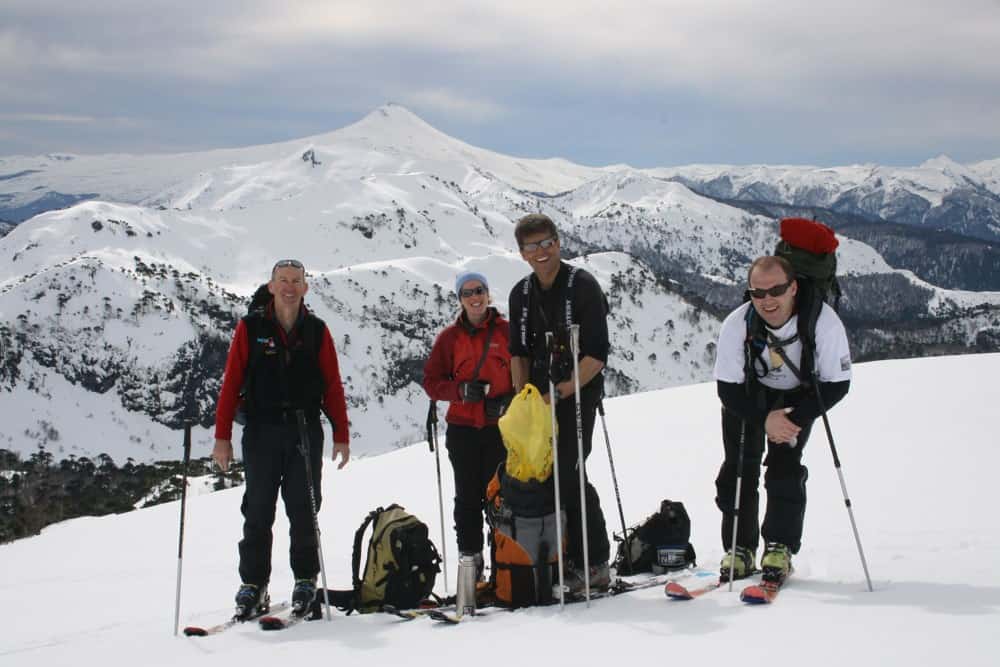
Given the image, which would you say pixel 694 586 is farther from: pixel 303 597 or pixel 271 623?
pixel 271 623

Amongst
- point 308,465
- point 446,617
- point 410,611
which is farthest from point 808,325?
point 308,465

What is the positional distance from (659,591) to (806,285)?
7.79 ft

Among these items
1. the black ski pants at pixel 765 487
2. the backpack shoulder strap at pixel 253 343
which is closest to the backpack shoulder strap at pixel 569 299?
the black ski pants at pixel 765 487

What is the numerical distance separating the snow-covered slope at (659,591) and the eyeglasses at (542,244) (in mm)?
2495

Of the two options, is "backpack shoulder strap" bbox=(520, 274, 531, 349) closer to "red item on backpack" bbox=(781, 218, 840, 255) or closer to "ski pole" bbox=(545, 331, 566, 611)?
"ski pole" bbox=(545, 331, 566, 611)

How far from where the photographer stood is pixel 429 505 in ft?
35.6

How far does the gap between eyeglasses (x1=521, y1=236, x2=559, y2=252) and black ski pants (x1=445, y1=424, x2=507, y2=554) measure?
150cm

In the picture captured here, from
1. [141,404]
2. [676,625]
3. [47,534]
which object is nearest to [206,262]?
[141,404]

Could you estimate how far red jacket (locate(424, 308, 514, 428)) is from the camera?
233 inches

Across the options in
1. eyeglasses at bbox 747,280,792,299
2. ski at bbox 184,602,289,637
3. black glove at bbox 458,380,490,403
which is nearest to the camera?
eyeglasses at bbox 747,280,792,299

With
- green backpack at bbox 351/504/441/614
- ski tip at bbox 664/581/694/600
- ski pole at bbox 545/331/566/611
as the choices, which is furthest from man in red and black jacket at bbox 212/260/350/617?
ski tip at bbox 664/581/694/600

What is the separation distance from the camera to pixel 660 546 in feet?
20.2

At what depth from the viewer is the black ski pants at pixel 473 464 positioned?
584cm

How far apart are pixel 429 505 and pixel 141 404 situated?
524 feet
